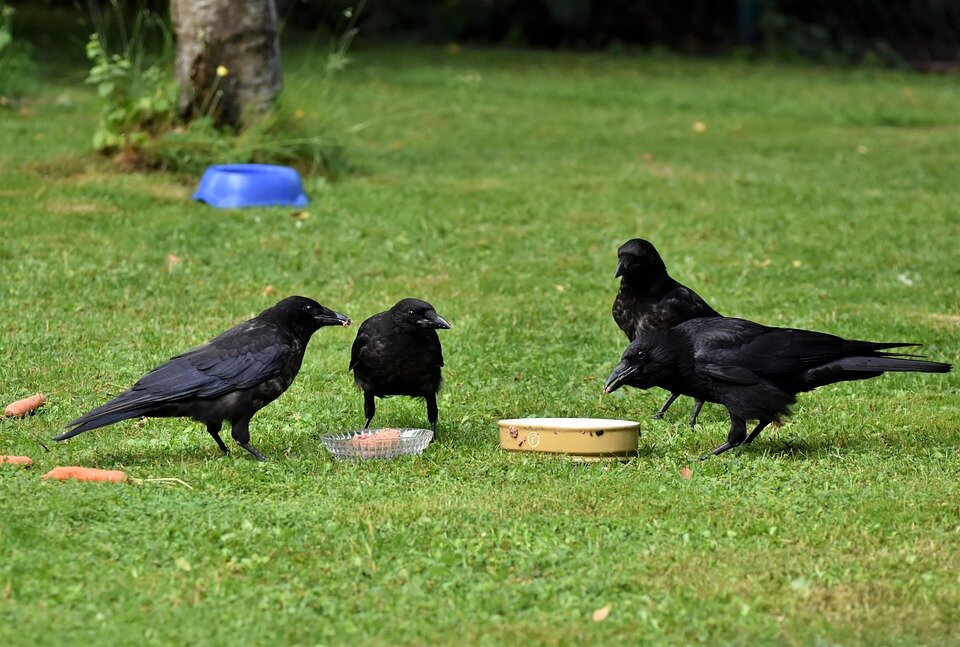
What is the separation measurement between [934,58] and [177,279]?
22.4 meters

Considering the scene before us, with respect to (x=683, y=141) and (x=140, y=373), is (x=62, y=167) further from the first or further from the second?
(x=683, y=141)

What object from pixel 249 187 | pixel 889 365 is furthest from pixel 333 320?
pixel 249 187

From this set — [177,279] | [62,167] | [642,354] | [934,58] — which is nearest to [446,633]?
[642,354]

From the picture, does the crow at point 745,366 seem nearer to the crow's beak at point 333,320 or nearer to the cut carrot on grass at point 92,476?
the crow's beak at point 333,320

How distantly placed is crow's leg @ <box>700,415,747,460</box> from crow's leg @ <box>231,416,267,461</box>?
2.31m

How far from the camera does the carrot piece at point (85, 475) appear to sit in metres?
6.50

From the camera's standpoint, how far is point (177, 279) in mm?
11273

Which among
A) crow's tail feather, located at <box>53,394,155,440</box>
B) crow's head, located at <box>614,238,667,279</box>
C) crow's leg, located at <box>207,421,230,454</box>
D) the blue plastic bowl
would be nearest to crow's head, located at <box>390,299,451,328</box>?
crow's leg, located at <box>207,421,230,454</box>

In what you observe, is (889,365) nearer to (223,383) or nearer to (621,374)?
(621,374)

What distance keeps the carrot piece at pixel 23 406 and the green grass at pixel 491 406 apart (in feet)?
0.23

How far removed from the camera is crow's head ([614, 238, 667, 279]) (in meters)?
8.38

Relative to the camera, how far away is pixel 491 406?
8.45 meters

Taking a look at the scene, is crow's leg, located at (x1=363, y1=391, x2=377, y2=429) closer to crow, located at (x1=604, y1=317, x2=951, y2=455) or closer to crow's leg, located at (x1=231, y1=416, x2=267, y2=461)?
crow's leg, located at (x1=231, y1=416, x2=267, y2=461)

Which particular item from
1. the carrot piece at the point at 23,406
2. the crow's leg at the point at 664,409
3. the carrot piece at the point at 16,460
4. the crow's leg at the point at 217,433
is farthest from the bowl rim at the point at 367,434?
A: the carrot piece at the point at 23,406
